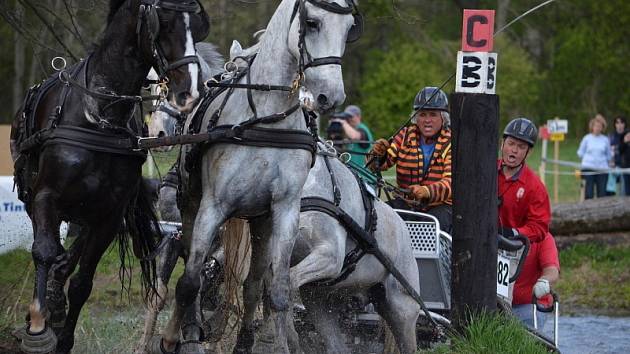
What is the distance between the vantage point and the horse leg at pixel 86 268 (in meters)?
6.78

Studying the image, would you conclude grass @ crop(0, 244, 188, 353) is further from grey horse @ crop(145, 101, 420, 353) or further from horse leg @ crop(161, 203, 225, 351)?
horse leg @ crop(161, 203, 225, 351)

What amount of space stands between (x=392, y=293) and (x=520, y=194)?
1.30m

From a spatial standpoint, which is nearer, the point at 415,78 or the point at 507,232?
the point at 507,232

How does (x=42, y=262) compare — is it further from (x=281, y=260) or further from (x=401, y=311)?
(x=401, y=311)

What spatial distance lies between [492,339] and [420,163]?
1.90 m

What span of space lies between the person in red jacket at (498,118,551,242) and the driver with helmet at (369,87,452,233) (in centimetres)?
40

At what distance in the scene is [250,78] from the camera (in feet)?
21.0

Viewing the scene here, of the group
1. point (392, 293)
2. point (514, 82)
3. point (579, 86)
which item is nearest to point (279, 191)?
point (392, 293)

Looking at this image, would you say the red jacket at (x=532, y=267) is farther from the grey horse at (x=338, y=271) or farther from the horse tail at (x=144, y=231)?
the horse tail at (x=144, y=231)

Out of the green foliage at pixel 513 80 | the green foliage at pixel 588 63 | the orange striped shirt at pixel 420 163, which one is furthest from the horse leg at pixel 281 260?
the green foliage at pixel 588 63

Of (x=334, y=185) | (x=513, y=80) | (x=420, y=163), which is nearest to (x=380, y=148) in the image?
(x=420, y=163)

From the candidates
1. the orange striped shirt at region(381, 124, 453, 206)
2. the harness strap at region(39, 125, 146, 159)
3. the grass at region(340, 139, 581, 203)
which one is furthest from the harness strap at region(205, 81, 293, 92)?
the grass at region(340, 139, 581, 203)

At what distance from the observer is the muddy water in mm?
9914

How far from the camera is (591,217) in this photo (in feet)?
49.4
